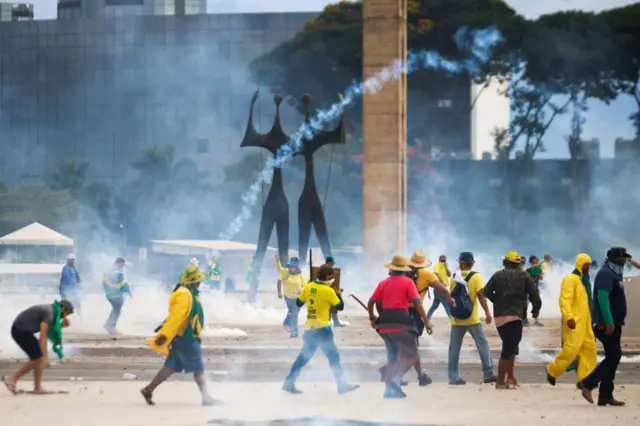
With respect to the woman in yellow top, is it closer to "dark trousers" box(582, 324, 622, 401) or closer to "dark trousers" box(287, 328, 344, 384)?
"dark trousers" box(287, 328, 344, 384)

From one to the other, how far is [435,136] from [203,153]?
27.2 metres

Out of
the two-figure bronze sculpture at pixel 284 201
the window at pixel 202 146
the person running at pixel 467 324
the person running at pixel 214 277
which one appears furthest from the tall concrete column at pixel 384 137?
the window at pixel 202 146

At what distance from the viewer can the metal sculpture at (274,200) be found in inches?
1497

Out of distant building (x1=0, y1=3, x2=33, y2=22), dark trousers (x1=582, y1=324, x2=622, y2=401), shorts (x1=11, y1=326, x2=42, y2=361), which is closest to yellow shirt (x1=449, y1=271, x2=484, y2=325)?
dark trousers (x1=582, y1=324, x2=622, y2=401)

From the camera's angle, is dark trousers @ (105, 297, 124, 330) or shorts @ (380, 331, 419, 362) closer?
shorts @ (380, 331, 419, 362)

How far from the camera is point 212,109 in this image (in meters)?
119

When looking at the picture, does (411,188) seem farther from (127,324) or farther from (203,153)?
(127,324)

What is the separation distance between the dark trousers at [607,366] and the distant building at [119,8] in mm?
111880

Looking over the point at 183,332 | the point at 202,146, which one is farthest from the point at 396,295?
the point at 202,146

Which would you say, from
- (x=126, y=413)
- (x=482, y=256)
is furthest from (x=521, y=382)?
(x=482, y=256)

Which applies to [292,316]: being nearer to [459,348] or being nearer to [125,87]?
[459,348]

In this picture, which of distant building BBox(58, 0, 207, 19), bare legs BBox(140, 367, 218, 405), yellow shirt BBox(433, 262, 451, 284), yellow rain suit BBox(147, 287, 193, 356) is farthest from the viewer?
distant building BBox(58, 0, 207, 19)

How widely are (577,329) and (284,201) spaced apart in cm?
2307

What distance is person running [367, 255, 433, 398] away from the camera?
678 inches
